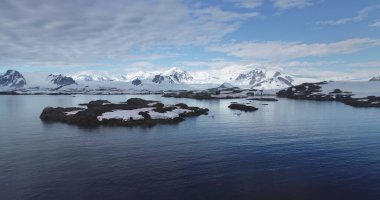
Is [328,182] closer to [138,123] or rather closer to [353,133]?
[353,133]

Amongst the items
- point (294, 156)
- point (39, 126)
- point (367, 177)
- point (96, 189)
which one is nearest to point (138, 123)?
point (39, 126)

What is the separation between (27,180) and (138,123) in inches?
1573

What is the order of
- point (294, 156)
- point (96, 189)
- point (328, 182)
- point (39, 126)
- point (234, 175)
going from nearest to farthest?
1. point (96, 189)
2. point (328, 182)
3. point (234, 175)
4. point (294, 156)
5. point (39, 126)

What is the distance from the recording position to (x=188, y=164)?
3794cm

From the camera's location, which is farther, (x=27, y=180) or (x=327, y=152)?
(x=327, y=152)

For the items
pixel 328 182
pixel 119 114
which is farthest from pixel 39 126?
pixel 328 182

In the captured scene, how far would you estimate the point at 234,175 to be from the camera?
33.9 m

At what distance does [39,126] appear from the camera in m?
70.4

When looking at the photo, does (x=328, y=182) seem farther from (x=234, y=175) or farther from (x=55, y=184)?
(x=55, y=184)

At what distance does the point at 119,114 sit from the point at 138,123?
7.21 m

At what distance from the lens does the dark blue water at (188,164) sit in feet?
96.3

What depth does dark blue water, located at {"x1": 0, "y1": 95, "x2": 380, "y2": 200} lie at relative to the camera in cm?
2934

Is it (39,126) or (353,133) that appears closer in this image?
(353,133)

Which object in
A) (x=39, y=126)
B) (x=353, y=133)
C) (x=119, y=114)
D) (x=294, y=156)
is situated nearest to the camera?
(x=294, y=156)
